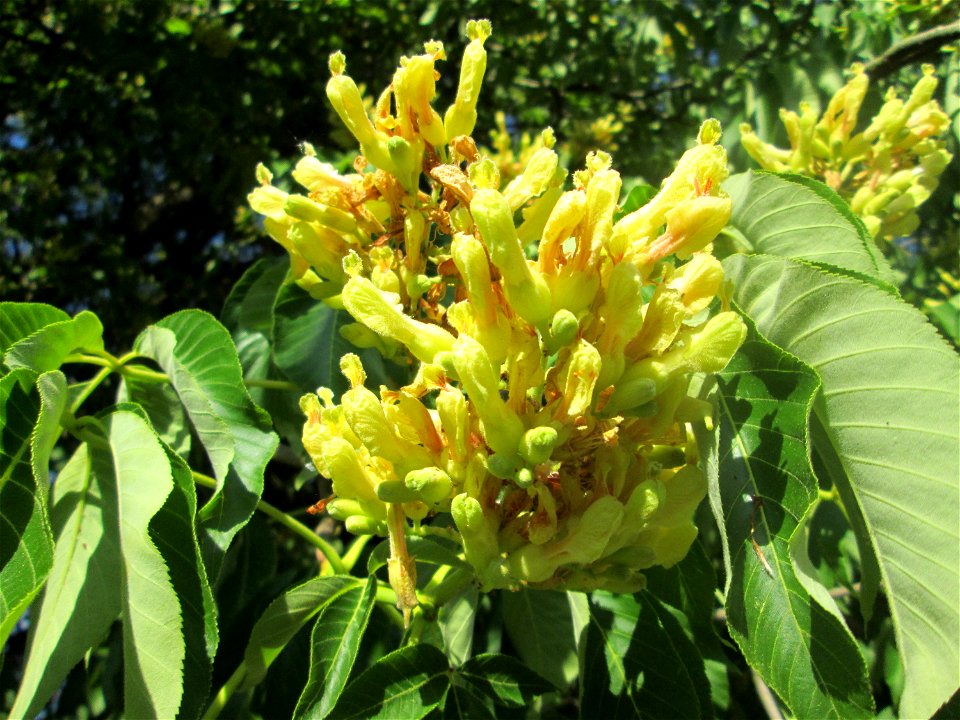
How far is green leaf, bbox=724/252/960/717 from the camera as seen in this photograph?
0.94m

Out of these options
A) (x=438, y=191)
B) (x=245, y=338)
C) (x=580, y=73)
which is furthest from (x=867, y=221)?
(x=580, y=73)

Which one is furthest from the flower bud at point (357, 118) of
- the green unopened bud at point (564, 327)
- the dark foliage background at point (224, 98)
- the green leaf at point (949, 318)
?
the dark foliage background at point (224, 98)

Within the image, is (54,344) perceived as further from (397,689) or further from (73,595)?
(397,689)

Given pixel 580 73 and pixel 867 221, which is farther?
pixel 580 73

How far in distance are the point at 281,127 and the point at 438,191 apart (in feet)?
9.10

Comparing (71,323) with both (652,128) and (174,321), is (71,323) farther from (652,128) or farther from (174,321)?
(652,128)

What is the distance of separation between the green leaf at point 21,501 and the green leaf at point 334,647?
0.38 meters

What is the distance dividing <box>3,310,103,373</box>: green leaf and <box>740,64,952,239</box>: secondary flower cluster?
1.69 m

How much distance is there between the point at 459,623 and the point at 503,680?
32 cm

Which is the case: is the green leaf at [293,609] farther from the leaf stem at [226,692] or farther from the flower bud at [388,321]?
the flower bud at [388,321]

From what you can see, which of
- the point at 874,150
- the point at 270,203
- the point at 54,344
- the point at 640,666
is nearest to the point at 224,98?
the point at 270,203

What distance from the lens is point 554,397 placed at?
106 cm

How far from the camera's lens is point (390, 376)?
5.64ft

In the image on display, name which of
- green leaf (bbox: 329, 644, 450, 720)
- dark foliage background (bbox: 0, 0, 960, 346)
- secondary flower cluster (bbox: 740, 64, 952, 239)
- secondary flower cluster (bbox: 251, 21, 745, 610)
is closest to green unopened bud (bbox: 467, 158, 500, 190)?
secondary flower cluster (bbox: 251, 21, 745, 610)
